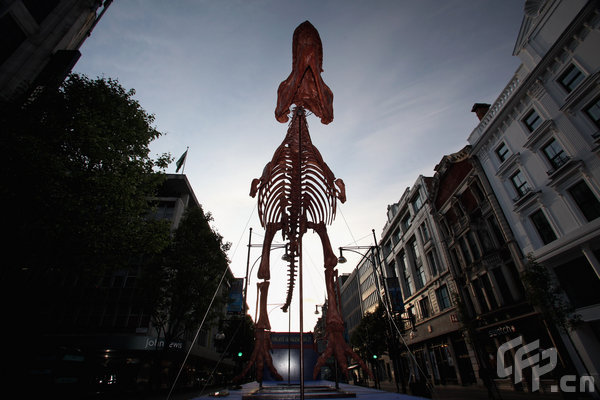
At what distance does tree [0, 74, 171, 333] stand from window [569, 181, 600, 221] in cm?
2125

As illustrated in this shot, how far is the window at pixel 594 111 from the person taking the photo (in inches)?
497

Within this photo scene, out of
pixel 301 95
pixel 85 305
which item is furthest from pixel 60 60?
pixel 85 305

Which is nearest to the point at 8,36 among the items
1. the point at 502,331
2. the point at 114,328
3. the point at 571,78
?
the point at 114,328

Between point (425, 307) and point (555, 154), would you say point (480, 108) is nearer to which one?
point (555, 154)

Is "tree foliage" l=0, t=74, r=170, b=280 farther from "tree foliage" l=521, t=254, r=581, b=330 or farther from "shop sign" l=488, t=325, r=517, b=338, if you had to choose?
"shop sign" l=488, t=325, r=517, b=338

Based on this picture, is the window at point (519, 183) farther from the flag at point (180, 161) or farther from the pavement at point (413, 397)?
the flag at point (180, 161)

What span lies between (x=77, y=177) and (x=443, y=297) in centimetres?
2768

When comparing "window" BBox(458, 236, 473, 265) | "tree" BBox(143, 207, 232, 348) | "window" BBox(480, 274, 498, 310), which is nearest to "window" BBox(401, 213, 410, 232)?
"window" BBox(458, 236, 473, 265)

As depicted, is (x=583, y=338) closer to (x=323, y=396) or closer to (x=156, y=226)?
(x=323, y=396)

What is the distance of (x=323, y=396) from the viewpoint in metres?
5.10

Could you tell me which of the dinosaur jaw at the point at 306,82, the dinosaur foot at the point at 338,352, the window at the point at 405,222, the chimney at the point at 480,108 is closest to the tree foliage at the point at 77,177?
the dinosaur jaw at the point at 306,82

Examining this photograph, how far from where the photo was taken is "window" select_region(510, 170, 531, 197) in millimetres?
16500

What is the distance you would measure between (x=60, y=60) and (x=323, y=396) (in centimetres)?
2151

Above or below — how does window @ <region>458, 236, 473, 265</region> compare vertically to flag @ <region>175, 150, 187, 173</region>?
below
